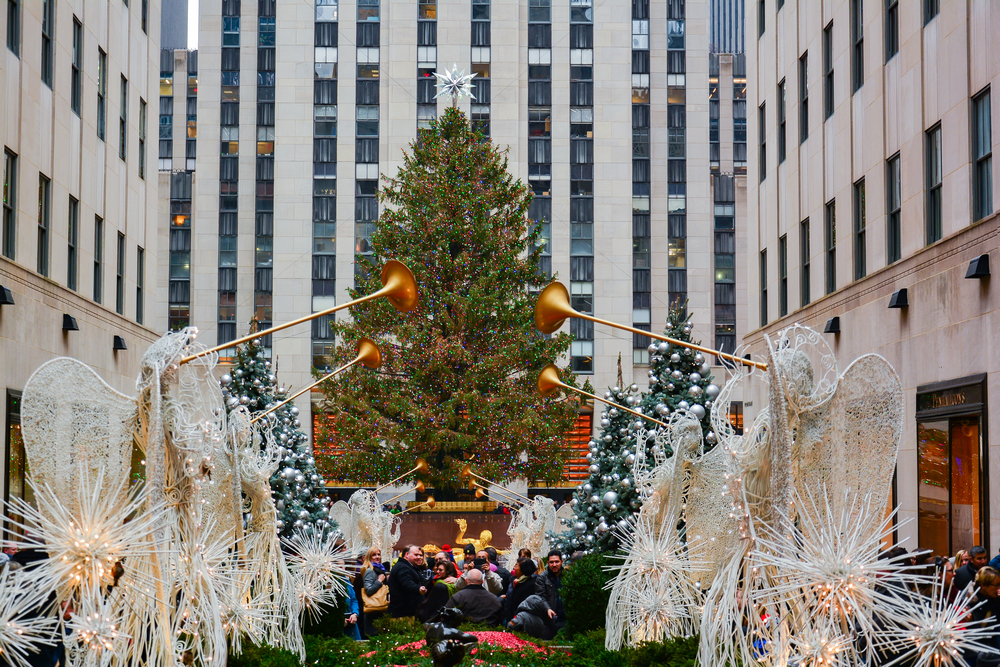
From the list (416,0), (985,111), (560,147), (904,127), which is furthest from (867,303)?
(416,0)

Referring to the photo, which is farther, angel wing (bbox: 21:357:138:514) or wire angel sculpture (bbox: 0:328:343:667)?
angel wing (bbox: 21:357:138:514)

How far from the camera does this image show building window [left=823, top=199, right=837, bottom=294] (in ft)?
74.3

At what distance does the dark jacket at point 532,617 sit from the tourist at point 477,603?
0.33m

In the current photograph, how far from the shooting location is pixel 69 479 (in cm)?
750

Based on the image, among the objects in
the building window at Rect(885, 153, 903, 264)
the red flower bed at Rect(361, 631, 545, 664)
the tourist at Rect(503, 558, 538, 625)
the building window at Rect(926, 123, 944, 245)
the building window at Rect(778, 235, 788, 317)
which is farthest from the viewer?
the building window at Rect(778, 235, 788, 317)

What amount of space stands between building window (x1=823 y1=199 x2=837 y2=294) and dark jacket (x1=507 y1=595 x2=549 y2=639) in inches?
446

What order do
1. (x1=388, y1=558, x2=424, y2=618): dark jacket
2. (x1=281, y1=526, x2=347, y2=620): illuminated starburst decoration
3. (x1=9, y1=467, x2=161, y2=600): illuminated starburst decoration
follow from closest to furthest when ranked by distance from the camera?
(x1=9, y1=467, x2=161, y2=600): illuminated starburst decoration < (x1=281, y1=526, x2=347, y2=620): illuminated starburst decoration < (x1=388, y1=558, x2=424, y2=618): dark jacket

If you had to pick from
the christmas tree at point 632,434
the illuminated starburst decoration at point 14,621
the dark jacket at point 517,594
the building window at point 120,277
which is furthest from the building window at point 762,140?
the illuminated starburst decoration at point 14,621

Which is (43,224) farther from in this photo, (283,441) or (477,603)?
(477,603)

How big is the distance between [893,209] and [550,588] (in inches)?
374

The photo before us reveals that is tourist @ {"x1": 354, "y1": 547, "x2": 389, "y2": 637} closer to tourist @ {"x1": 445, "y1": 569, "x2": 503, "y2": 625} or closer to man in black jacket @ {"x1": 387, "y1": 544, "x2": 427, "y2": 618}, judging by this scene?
man in black jacket @ {"x1": 387, "y1": 544, "x2": 427, "y2": 618}

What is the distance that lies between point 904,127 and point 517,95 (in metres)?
36.2

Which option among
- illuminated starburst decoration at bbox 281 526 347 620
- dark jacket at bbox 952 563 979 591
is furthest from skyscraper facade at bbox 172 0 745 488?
dark jacket at bbox 952 563 979 591

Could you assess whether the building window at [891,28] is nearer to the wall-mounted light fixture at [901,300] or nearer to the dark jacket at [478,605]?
the wall-mounted light fixture at [901,300]
